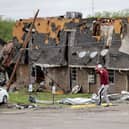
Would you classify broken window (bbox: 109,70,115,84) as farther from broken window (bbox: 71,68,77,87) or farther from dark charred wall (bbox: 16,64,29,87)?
dark charred wall (bbox: 16,64,29,87)

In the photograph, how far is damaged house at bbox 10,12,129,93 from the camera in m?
40.5

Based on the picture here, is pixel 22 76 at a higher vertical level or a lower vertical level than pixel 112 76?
lower

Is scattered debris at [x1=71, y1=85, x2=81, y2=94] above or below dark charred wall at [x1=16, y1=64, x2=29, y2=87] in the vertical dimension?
below

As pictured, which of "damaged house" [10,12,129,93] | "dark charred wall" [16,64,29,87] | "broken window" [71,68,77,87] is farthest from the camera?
"dark charred wall" [16,64,29,87]

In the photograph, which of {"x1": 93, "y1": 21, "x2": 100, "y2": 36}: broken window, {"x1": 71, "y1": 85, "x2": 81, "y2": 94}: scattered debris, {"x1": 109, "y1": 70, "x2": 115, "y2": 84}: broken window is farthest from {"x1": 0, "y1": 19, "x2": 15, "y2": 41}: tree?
{"x1": 109, "y1": 70, "x2": 115, "y2": 84}: broken window

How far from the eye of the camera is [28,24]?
46406mm

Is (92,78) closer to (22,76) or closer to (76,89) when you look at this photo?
(76,89)

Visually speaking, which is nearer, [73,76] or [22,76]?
[73,76]

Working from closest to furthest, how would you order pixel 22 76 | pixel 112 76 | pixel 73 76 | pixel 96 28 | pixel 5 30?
pixel 112 76 < pixel 96 28 < pixel 73 76 < pixel 22 76 < pixel 5 30

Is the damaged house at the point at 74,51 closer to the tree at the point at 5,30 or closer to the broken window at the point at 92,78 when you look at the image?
the broken window at the point at 92,78

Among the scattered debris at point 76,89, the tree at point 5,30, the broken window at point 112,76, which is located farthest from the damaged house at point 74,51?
the tree at point 5,30

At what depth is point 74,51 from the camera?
42.8 meters

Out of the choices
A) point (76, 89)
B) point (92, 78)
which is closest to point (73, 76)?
point (76, 89)

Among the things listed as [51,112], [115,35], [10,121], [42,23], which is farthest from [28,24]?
[10,121]
